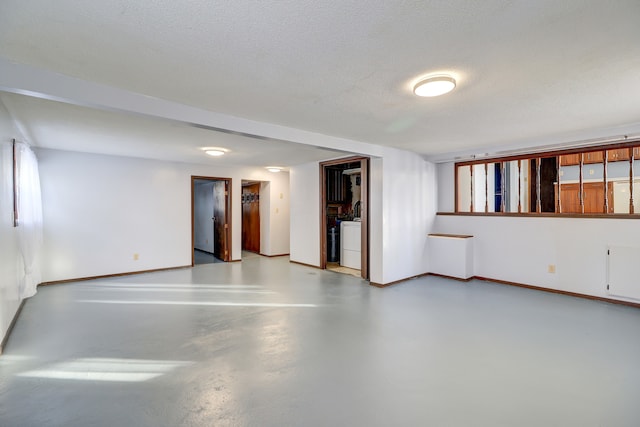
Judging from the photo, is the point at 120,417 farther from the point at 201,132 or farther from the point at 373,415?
the point at 201,132

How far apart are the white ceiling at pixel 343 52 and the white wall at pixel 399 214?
177 centimetres

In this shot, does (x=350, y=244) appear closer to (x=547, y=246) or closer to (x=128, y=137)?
(x=547, y=246)

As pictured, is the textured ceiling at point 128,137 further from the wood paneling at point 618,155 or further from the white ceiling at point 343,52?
the wood paneling at point 618,155

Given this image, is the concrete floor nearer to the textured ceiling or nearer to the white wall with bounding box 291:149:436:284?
the white wall with bounding box 291:149:436:284

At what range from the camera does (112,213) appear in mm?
5383

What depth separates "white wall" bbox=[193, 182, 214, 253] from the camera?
8.19 m

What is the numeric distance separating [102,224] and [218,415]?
4825 mm

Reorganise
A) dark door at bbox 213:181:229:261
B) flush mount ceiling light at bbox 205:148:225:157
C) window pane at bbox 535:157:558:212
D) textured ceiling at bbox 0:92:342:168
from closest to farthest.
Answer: textured ceiling at bbox 0:92:342:168
flush mount ceiling light at bbox 205:148:225:157
window pane at bbox 535:157:558:212
dark door at bbox 213:181:229:261

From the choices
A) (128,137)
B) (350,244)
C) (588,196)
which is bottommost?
(350,244)

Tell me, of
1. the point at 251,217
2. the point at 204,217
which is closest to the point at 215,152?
the point at 251,217

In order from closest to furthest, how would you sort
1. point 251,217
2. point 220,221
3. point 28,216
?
point 28,216 < point 220,221 < point 251,217

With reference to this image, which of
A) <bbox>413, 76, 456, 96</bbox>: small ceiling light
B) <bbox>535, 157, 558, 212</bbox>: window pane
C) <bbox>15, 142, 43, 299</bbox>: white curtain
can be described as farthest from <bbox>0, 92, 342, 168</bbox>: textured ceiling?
<bbox>535, 157, 558, 212</bbox>: window pane

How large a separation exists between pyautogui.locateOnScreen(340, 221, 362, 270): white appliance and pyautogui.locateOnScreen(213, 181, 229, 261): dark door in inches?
106

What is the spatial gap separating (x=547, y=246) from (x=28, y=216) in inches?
273
